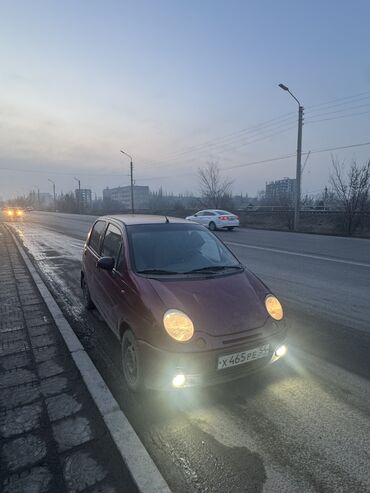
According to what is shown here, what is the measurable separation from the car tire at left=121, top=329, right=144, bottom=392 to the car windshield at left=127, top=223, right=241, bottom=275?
2.44 ft

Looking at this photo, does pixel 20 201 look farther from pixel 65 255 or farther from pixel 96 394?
pixel 96 394

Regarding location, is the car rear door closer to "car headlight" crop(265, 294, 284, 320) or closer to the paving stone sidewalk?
the paving stone sidewalk

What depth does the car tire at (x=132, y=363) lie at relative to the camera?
306 centimetres

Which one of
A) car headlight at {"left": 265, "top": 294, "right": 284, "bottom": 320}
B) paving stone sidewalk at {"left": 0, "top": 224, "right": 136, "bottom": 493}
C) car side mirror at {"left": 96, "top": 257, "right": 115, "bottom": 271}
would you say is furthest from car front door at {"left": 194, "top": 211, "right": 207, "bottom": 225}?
car headlight at {"left": 265, "top": 294, "right": 284, "bottom": 320}

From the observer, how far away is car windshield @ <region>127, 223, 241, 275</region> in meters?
3.77

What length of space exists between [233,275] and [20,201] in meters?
153

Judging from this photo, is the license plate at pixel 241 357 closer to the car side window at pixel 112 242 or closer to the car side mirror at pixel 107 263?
the car side mirror at pixel 107 263

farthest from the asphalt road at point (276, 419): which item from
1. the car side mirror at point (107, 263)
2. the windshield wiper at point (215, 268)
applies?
the windshield wiper at point (215, 268)

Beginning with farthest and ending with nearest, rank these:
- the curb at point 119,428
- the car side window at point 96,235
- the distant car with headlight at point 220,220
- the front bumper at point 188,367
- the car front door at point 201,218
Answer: the car front door at point 201,218, the distant car with headlight at point 220,220, the car side window at point 96,235, the front bumper at point 188,367, the curb at point 119,428

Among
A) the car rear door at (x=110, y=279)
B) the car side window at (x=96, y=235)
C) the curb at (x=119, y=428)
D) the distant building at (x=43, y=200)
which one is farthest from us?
the distant building at (x=43, y=200)

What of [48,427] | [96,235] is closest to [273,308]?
[48,427]

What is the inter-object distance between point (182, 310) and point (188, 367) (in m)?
0.49

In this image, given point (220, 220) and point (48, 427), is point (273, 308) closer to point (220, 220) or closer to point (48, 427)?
point (48, 427)

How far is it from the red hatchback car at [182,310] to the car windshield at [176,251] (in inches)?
0.5
